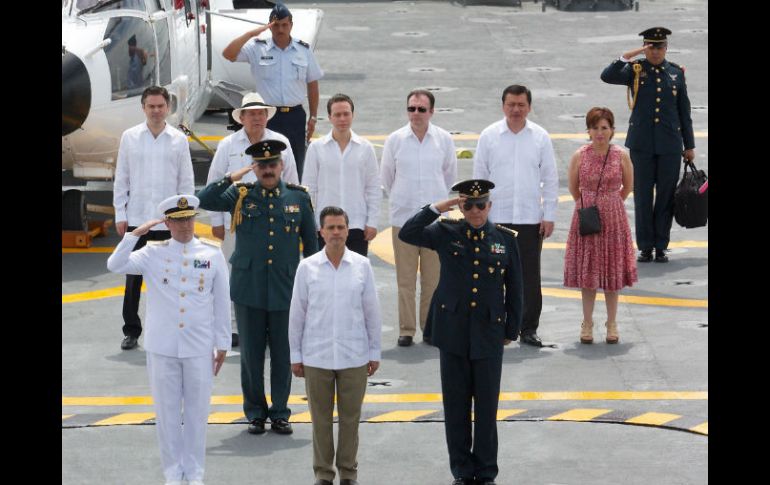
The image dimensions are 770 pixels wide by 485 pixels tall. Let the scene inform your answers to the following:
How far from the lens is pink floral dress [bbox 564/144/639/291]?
1359 cm

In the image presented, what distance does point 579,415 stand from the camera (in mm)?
11836

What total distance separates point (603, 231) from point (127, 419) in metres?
4.42

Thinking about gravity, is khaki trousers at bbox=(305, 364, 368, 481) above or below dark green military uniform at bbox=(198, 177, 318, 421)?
below

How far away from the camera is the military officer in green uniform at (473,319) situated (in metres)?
10.4

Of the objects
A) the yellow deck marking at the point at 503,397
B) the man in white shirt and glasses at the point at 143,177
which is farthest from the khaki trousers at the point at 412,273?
the man in white shirt and glasses at the point at 143,177

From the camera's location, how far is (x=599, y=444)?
36.7ft

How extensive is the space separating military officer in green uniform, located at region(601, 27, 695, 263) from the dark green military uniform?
518 cm

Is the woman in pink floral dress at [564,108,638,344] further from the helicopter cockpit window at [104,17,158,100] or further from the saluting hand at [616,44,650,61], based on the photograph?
the helicopter cockpit window at [104,17,158,100]

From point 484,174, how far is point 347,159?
46.1 inches

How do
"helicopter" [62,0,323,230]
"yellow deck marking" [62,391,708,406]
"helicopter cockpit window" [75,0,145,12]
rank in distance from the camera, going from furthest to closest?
"helicopter cockpit window" [75,0,145,12] < "helicopter" [62,0,323,230] < "yellow deck marking" [62,391,708,406]

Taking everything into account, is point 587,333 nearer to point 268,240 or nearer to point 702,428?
point 702,428

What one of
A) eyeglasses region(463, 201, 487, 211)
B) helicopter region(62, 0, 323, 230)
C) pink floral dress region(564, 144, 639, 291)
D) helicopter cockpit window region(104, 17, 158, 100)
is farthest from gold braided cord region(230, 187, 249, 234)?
→ helicopter cockpit window region(104, 17, 158, 100)
